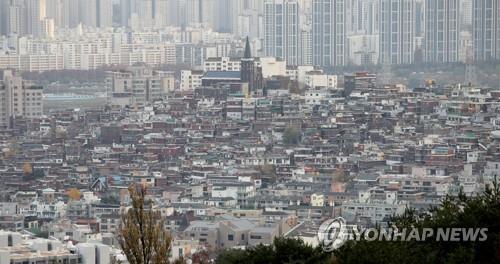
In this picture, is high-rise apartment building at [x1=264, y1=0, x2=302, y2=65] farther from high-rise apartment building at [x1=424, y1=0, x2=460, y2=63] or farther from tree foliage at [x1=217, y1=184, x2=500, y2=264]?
tree foliage at [x1=217, y1=184, x2=500, y2=264]

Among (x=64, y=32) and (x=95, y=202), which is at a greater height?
(x=64, y=32)

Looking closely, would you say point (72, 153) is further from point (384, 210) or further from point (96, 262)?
point (96, 262)

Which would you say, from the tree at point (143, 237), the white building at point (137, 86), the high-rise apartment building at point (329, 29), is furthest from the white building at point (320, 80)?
the tree at point (143, 237)

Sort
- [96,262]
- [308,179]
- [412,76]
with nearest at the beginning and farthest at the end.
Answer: [96,262] < [308,179] < [412,76]

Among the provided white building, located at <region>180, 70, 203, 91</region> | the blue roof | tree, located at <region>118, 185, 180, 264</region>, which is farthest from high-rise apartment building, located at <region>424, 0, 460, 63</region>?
tree, located at <region>118, 185, 180, 264</region>

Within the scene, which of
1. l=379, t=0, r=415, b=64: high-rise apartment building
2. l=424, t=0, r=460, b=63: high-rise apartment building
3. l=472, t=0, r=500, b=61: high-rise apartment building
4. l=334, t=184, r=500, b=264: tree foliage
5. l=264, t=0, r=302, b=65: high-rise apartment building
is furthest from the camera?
l=264, t=0, r=302, b=65: high-rise apartment building

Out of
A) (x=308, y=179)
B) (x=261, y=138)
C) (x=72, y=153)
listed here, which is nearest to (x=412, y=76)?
(x=261, y=138)

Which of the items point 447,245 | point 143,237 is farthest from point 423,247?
point 143,237

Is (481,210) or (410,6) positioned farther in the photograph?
(410,6)
